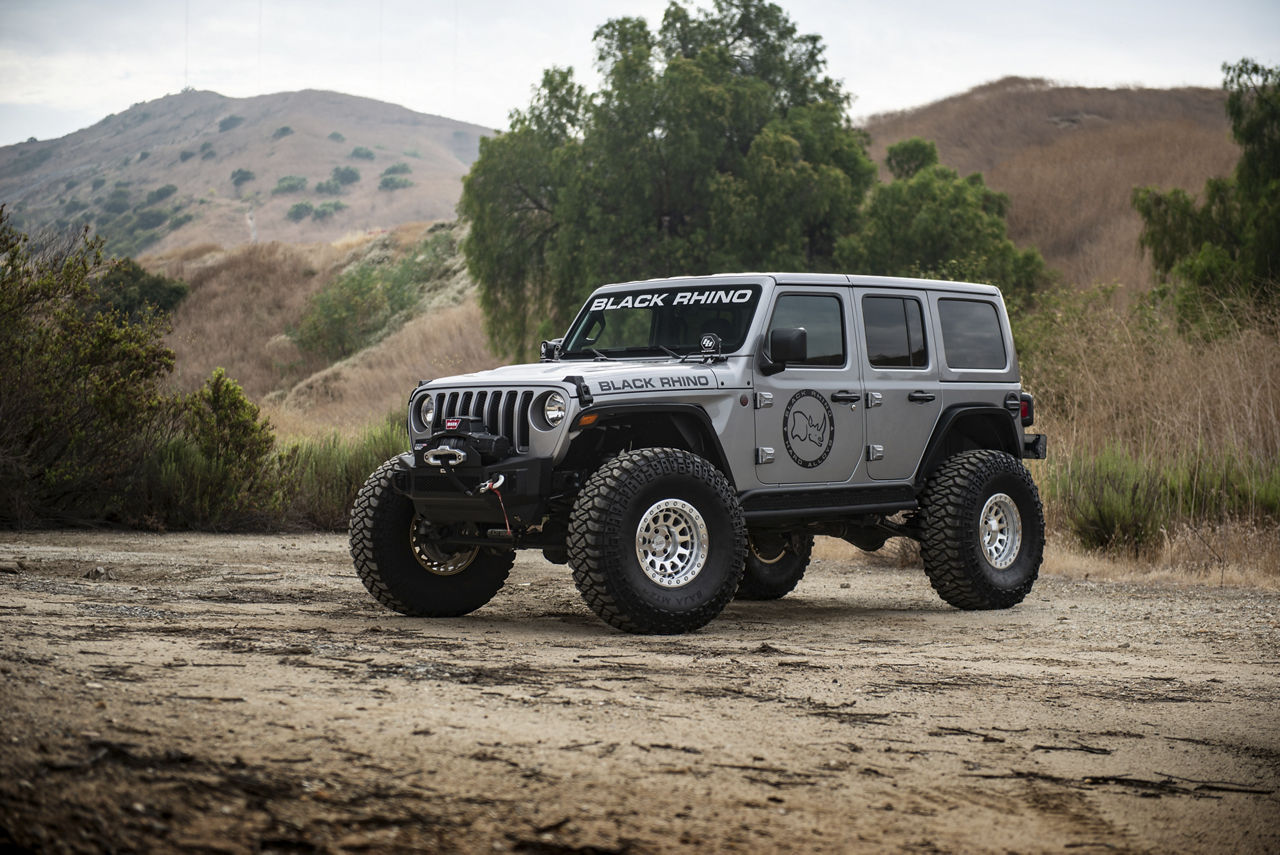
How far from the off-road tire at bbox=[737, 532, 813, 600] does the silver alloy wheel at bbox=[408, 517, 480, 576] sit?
2395mm

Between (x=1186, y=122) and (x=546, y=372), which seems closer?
(x=546, y=372)

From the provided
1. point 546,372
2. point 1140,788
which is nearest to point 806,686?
point 1140,788

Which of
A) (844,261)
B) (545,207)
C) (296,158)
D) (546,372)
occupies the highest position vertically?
(296,158)

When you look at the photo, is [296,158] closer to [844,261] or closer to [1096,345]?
[844,261]

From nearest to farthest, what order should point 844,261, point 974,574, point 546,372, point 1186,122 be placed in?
1. point 546,372
2. point 974,574
3. point 844,261
4. point 1186,122

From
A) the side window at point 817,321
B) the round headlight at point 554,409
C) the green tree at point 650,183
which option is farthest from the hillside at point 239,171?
the round headlight at point 554,409

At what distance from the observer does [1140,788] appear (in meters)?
4.53

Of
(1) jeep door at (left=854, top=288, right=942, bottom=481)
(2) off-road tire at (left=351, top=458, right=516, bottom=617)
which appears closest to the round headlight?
(2) off-road tire at (left=351, top=458, right=516, bottom=617)

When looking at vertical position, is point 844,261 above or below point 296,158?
below

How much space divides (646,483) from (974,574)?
10.0ft

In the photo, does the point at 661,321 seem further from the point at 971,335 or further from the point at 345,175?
the point at 345,175

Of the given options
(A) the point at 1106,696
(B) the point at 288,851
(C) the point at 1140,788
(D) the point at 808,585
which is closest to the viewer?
(B) the point at 288,851

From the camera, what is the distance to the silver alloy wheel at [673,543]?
24.3 feet

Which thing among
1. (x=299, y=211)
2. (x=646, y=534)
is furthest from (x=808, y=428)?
Answer: (x=299, y=211)
